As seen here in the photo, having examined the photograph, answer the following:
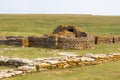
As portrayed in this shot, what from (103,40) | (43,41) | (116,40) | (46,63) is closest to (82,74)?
(46,63)

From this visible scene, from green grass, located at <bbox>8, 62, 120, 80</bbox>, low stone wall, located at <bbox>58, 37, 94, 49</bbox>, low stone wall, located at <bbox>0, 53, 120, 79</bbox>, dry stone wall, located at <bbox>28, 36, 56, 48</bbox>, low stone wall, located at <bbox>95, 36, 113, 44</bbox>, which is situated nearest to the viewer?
green grass, located at <bbox>8, 62, 120, 80</bbox>

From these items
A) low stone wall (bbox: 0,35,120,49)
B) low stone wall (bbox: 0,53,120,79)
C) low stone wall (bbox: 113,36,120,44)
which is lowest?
low stone wall (bbox: 113,36,120,44)

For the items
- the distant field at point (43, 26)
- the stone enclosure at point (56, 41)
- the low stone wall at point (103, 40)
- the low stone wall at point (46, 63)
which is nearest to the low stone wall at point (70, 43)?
the stone enclosure at point (56, 41)

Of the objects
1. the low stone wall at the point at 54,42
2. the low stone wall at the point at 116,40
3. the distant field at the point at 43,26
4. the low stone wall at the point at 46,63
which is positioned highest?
the low stone wall at the point at 46,63

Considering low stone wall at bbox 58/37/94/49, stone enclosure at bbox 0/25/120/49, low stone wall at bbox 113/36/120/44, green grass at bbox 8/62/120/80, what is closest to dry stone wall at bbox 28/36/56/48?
stone enclosure at bbox 0/25/120/49

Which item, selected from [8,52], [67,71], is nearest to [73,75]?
[67,71]

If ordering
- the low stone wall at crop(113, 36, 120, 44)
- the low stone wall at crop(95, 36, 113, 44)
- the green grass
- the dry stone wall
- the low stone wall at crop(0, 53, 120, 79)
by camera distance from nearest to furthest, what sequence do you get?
the green grass
the low stone wall at crop(0, 53, 120, 79)
the dry stone wall
the low stone wall at crop(95, 36, 113, 44)
the low stone wall at crop(113, 36, 120, 44)

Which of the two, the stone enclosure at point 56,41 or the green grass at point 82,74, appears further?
the stone enclosure at point 56,41

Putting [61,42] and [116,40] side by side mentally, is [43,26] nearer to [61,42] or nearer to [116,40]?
[116,40]

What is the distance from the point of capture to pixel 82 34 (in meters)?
37.1

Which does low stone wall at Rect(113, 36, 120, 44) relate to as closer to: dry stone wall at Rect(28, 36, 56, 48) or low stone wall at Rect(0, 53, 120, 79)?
dry stone wall at Rect(28, 36, 56, 48)

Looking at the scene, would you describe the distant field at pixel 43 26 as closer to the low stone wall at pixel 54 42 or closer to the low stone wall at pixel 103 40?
the low stone wall at pixel 103 40

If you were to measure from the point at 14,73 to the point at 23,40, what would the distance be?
1589 cm

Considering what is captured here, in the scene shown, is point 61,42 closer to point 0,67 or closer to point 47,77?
point 0,67
